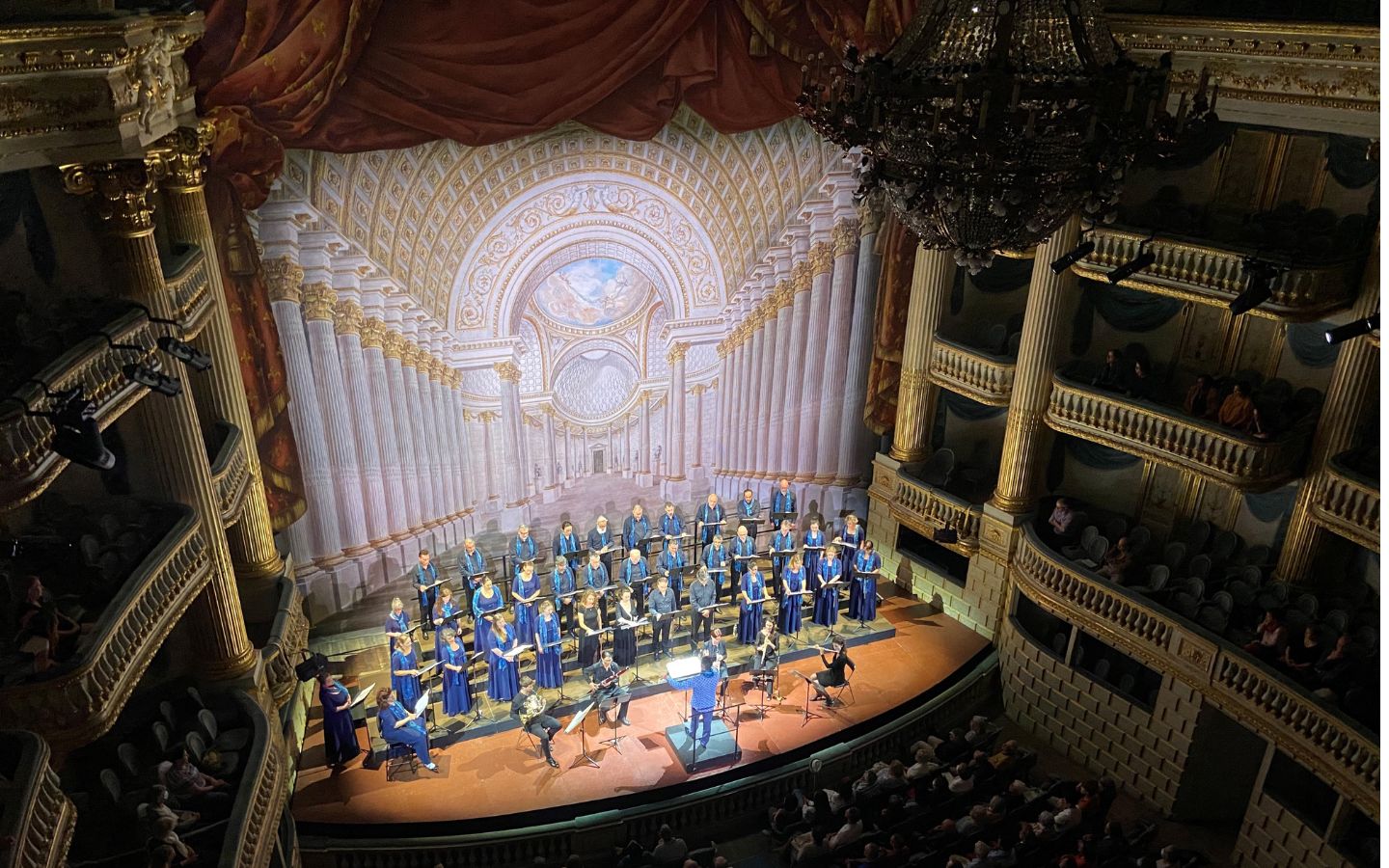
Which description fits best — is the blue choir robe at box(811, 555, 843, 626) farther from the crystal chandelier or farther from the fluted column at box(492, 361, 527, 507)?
the crystal chandelier

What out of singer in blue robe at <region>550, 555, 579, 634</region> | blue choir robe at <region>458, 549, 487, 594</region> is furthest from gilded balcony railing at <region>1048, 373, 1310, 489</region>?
blue choir robe at <region>458, 549, 487, 594</region>

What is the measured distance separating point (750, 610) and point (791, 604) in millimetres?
611

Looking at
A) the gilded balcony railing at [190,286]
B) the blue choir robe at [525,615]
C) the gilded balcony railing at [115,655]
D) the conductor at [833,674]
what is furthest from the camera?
the blue choir robe at [525,615]

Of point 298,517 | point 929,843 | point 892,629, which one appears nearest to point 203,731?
point 298,517

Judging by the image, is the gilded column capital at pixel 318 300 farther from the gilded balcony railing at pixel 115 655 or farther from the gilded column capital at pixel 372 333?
the gilded balcony railing at pixel 115 655

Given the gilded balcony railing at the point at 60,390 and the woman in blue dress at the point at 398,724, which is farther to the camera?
the woman in blue dress at the point at 398,724

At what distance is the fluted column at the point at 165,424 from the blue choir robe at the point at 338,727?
155cm

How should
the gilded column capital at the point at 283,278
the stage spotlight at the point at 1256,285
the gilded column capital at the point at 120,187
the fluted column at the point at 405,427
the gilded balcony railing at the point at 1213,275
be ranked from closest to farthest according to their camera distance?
the gilded column capital at the point at 120,187 → the stage spotlight at the point at 1256,285 → the gilded balcony railing at the point at 1213,275 → the gilded column capital at the point at 283,278 → the fluted column at the point at 405,427

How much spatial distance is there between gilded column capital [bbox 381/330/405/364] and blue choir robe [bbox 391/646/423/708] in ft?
12.9

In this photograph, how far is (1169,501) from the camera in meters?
13.5

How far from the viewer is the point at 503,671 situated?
12906mm

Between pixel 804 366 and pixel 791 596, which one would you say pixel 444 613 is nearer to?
pixel 791 596

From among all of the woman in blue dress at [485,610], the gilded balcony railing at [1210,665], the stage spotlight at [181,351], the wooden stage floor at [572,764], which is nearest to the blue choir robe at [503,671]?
the woman in blue dress at [485,610]

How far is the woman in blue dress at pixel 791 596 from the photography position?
14062mm
